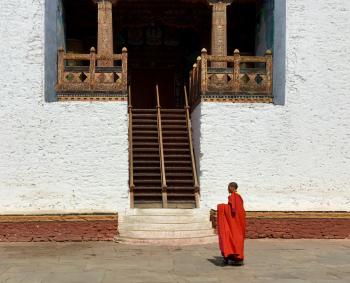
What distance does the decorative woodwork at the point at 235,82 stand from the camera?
1238cm

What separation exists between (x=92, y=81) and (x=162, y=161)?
2389mm

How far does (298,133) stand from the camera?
12195 mm

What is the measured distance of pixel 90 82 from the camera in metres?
12.3

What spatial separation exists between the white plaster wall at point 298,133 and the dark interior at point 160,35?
121 inches

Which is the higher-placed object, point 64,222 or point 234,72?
point 234,72

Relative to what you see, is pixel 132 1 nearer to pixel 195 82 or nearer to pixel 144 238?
pixel 195 82

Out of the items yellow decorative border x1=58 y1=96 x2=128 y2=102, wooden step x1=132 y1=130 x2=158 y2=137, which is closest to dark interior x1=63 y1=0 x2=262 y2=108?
wooden step x1=132 y1=130 x2=158 y2=137

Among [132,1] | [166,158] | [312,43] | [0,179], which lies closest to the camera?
[0,179]

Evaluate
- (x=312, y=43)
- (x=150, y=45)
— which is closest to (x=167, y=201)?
(x=312, y=43)

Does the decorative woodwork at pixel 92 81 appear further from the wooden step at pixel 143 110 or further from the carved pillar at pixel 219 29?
the wooden step at pixel 143 110

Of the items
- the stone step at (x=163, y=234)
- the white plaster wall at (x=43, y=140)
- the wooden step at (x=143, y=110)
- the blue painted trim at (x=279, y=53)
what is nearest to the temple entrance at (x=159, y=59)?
the wooden step at (x=143, y=110)

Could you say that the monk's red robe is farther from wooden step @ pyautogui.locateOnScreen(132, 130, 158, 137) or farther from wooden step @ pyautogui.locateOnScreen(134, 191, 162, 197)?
wooden step @ pyautogui.locateOnScreen(132, 130, 158, 137)

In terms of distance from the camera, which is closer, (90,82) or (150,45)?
(90,82)

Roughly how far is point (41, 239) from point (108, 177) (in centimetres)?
180
